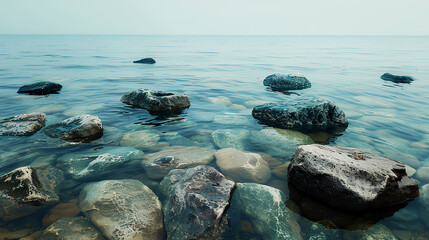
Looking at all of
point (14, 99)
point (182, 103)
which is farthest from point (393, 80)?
point (14, 99)

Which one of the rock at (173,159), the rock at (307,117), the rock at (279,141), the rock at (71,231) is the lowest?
the rock at (71,231)

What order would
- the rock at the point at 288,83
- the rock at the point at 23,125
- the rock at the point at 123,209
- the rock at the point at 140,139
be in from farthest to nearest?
the rock at the point at 288,83
the rock at the point at 23,125
the rock at the point at 140,139
the rock at the point at 123,209

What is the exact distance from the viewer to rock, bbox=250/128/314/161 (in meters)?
4.71

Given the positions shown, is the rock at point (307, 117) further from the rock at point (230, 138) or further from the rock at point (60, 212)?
the rock at point (60, 212)

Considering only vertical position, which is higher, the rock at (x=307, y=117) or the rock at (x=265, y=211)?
the rock at (x=307, y=117)

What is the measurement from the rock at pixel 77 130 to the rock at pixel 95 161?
74 centimetres

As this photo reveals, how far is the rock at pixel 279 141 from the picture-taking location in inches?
185

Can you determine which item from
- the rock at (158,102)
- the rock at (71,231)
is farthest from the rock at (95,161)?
the rock at (158,102)

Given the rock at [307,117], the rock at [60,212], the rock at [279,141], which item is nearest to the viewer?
the rock at [60,212]

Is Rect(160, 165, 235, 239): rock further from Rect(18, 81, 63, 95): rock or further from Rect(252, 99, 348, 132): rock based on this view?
Rect(18, 81, 63, 95): rock

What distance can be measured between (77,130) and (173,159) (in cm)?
255

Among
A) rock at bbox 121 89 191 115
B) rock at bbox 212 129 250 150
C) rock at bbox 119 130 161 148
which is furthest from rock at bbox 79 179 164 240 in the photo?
rock at bbox 121 89 191 115

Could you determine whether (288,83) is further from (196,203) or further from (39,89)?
(39,89)

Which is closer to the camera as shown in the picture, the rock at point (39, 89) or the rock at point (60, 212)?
the rock at point (60, 212)
